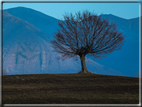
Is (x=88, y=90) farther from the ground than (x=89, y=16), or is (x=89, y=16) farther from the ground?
(x=89, y=16)

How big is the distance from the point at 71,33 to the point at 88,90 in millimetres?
9535

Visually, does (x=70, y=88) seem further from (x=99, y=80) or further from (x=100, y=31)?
(x=100, y=31)

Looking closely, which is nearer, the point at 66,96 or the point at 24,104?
the point at 24,104

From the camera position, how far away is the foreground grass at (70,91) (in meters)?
11.5

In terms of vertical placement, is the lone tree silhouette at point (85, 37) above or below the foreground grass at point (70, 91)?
above

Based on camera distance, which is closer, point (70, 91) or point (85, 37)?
point (70, 91)

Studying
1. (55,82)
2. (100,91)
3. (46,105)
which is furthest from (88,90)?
(46,105)

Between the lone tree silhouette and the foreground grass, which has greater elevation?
the lone tree silhouette

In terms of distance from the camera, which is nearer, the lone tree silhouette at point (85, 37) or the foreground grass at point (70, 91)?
the foreground grass at point (70, 91)

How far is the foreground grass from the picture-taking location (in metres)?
11.5

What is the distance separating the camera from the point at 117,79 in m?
18.6

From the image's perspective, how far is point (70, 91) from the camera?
14078 millimetres

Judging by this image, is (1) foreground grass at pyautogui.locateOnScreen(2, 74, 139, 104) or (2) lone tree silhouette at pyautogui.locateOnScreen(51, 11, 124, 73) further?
(2) lone tree silhouette at pyautogui.locateOnScreen(51, 11, 124, 73)

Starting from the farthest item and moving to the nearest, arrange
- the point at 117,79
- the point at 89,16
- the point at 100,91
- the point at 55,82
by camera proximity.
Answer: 1. the point at 89,16
2. the point at 117,79
3. the point at 55,82
4. the point at 100,91
